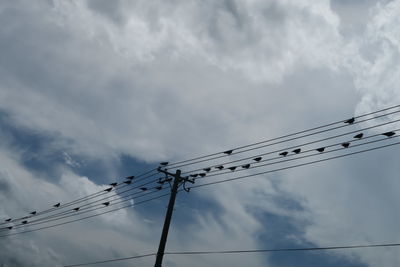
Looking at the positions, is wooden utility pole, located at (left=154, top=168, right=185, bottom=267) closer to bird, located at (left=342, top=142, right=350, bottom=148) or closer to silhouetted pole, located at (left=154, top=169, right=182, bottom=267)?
silhouetted pole, located at (left=154, top=169, right=182, bottom=267)

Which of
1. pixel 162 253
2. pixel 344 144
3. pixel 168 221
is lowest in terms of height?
pixel 162 253

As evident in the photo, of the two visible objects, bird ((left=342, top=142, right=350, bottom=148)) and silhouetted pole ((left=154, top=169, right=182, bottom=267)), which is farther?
silhouetted pole ((left=154, top=169, right=182, bottom=267))

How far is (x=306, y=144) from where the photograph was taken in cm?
1495

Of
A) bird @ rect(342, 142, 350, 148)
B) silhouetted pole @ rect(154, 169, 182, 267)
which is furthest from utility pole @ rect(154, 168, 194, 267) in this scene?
bird @ rect(342, 142, 350, 148)

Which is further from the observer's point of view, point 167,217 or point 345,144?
point 167,217

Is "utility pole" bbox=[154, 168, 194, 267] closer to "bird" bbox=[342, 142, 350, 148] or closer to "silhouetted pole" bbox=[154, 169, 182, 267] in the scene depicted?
"silhouetted pole" bbox=[154, 169, 182, 267]

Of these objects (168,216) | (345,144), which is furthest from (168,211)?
(345,144)

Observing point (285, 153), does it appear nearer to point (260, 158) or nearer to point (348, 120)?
point (260, 158)

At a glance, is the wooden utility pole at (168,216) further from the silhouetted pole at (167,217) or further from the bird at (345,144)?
the bird at (345,144)

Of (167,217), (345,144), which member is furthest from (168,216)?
(345,144)

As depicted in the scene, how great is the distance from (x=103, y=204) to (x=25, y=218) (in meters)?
10.8

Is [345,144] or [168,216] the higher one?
[345,144]

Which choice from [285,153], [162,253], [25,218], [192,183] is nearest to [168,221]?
[162,253]

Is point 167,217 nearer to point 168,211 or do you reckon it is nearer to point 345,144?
point 168,211
